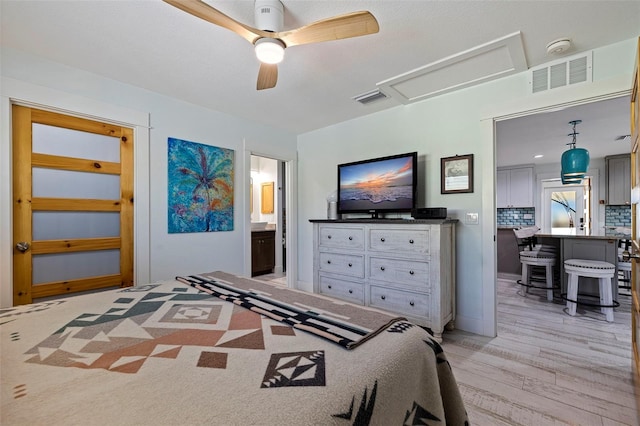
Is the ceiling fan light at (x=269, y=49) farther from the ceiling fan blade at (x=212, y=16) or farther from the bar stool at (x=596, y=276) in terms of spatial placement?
the bar stool at (x=596, y=276)

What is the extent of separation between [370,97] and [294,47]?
1153mm

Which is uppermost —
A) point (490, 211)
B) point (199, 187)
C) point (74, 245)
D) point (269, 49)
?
point (269, 49)

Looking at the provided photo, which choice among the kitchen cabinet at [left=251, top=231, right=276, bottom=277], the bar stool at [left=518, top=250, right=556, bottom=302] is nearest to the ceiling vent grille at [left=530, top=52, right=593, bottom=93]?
the bar stool at [left=518, top=250, right=556, bottom=302]

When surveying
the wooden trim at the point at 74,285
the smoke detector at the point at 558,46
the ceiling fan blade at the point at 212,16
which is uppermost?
the smoke detector at the point at 558,46

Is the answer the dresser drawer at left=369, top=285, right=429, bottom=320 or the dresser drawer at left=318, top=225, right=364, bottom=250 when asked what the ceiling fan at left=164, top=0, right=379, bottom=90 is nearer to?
the dresser drawer at left=318, top=225, right=364, bottom=250

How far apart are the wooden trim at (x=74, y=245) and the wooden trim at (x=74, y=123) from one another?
100cm

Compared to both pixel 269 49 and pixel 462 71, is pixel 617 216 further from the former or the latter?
pixel 269 49

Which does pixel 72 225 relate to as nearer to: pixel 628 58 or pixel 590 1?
pixel 590 1

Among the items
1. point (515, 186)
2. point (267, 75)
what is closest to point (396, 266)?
point (267, 75)

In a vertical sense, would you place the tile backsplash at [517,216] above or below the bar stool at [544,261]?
above

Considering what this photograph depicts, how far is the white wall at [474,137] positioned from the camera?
2125 mm

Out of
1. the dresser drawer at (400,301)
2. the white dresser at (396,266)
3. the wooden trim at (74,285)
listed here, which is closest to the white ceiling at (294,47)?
the white dresser at (396,266)

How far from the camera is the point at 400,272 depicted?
8.56 feet

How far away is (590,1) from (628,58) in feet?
2.46
